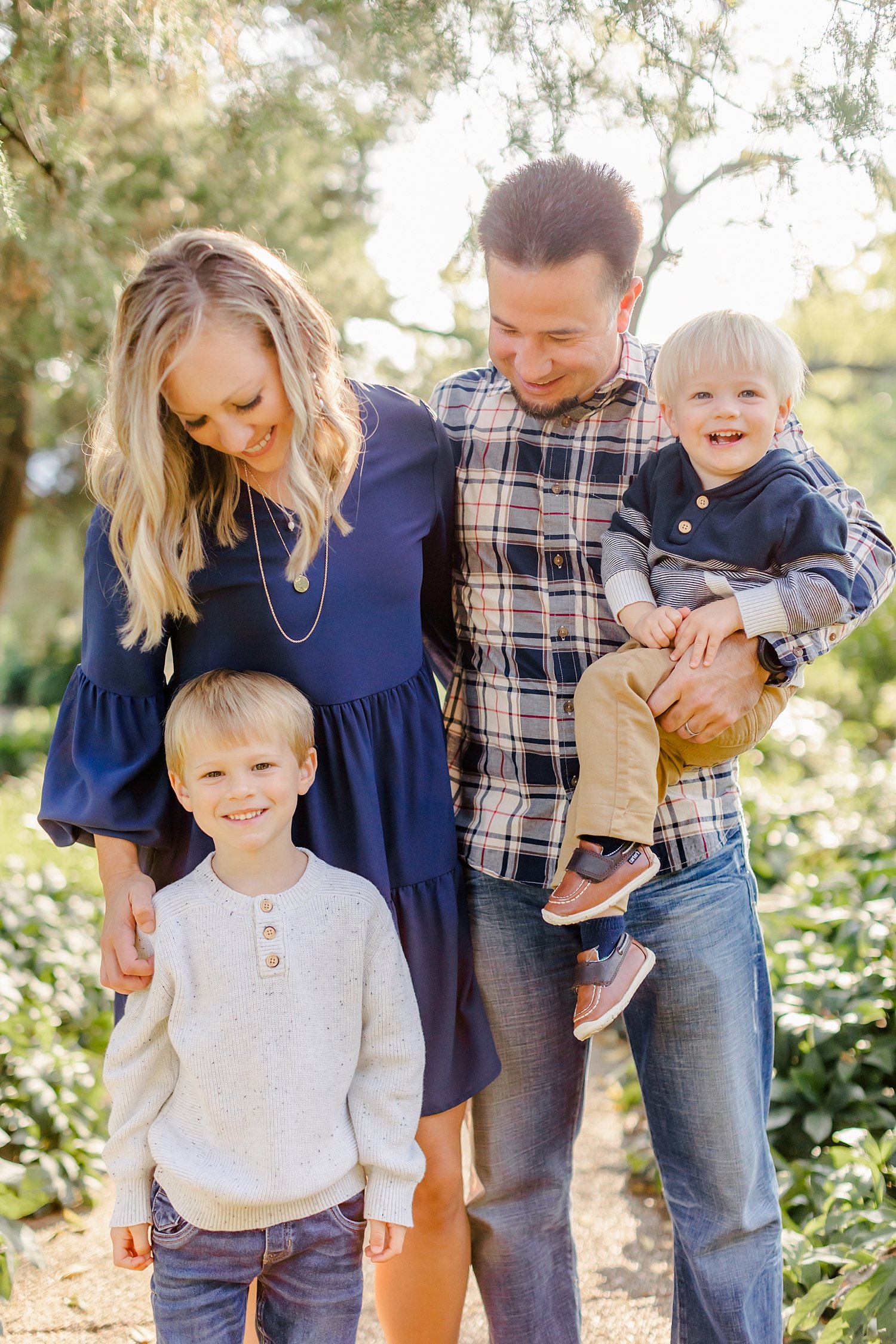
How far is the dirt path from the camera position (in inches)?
103

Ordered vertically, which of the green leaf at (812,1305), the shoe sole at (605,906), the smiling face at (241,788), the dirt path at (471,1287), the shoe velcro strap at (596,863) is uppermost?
the smiling face at (241,788)

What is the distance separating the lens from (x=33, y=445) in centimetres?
696

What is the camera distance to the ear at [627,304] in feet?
6.83

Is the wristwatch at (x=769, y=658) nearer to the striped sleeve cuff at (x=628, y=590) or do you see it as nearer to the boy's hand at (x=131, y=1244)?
the striped sleeve cuff at (x=628, y=590)

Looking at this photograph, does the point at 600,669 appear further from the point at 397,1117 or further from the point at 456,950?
the point at 397,1117

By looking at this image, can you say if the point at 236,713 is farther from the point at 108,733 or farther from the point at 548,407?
the point at 548,407

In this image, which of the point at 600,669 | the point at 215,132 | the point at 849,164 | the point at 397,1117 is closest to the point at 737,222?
the point at 849,164

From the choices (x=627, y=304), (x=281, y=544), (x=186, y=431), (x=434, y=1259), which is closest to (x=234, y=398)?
(x=186, y=431)

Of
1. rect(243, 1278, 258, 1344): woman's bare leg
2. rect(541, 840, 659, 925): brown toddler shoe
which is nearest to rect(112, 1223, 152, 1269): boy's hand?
rect(243, 1278, 258, 1344): woman's bare leg

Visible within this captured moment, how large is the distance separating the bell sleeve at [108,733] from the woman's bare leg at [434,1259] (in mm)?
768

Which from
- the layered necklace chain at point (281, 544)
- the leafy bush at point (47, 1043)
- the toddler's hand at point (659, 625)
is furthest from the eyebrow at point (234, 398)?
the leafy bush at point (47, 1043)

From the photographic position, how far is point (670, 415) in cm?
201

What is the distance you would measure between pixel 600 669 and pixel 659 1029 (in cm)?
69

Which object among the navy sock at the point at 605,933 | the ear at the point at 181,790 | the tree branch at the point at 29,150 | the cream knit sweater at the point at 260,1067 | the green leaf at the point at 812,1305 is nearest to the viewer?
the cream knit sweater at the point at 260,1067
